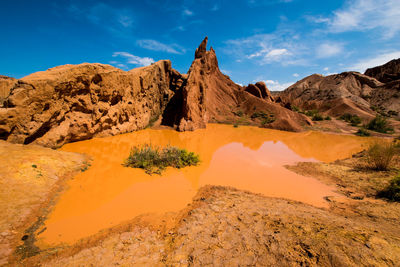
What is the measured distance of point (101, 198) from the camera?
3.46m

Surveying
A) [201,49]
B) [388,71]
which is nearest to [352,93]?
[388,71]

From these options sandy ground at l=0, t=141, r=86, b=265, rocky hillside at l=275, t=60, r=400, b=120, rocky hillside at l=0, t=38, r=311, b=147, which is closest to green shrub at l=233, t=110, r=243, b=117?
rocky hillside at l=0, t=38, r=311, b=147

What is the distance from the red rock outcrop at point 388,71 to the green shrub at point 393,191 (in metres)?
50.5

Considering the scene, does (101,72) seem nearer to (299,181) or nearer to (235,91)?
(299,181)

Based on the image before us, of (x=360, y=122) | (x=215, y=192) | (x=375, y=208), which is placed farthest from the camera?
(x=360, y=122)

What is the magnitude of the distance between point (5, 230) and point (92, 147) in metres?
4.82

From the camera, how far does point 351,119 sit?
2100cm

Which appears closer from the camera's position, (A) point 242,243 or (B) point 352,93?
(A) point 242,243

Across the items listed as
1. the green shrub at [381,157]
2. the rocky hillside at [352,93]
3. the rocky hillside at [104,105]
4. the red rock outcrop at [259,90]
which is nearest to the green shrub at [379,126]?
the rocky hillside at [104,105]

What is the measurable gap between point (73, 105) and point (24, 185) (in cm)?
493

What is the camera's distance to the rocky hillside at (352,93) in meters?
27.3

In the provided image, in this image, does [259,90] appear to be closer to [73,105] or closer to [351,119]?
[351,119]

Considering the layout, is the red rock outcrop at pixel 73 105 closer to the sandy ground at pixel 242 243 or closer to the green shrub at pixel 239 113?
the sandy ground at pixel 242 243

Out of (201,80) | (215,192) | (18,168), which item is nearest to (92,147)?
(18,168)
